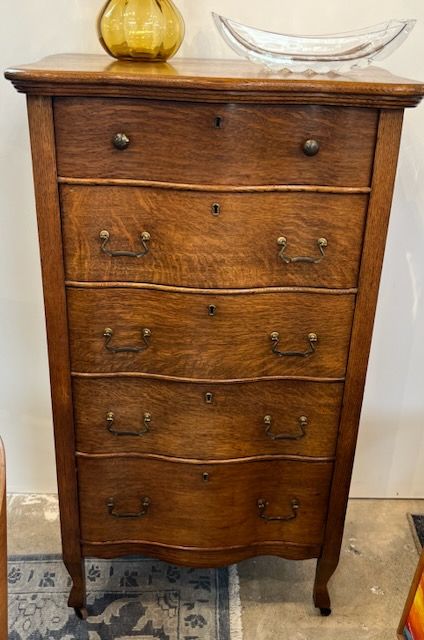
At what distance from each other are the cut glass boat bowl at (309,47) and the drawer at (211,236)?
0.83 ft

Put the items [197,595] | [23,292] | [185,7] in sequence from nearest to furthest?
[185,7]
[197,595]
[23,292]

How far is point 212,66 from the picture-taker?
1251 millimetres

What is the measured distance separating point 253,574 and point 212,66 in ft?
4.15

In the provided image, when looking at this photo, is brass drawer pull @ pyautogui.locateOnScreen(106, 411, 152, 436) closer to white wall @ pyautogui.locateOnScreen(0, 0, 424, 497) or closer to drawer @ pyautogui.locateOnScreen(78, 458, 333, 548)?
drawer @ pyautogui.locateOnScreen(78, 458, 333, 548)

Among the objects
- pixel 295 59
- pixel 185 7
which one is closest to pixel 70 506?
pixel 295 59

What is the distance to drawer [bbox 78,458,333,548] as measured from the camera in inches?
53.6

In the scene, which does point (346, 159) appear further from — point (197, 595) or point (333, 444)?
point (197, 595)

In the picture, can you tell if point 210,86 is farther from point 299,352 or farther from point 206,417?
point 206,417

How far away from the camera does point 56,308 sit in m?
1.21

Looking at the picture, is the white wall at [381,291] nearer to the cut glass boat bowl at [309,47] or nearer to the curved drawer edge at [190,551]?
the cut glass boat bowl at [309,47]

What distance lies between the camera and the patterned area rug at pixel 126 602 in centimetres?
153

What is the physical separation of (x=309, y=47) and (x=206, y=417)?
0.75 metres

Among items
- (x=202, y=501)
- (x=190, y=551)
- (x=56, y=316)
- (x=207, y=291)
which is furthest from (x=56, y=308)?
(x=190, y=551)

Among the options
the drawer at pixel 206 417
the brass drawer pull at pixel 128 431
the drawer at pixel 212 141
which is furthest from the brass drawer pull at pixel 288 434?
the drawer at pixel 212 141
